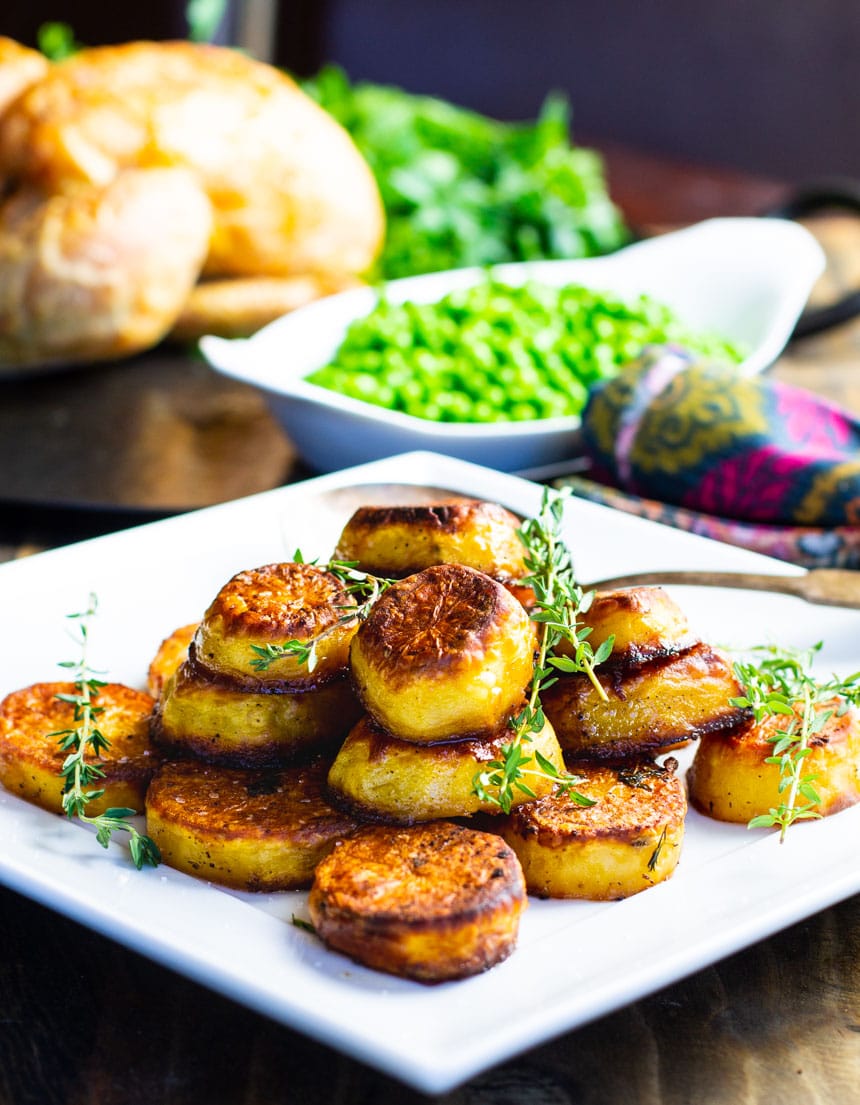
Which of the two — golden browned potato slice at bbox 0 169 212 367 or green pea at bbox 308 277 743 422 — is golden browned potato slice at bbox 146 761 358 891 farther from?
golden browned potato slice at bbox 0 169 212 367

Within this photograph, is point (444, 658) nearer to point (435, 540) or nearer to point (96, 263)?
point (435, 540)

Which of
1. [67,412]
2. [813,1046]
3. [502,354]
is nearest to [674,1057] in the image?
[813,1046]

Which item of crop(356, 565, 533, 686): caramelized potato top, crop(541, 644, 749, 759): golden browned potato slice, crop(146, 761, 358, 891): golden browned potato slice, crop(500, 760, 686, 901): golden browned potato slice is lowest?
crop(146, 761, 358, 891): golden browned potato slice

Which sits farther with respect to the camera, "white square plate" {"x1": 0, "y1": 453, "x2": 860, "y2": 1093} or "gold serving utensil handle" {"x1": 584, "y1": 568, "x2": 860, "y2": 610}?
"gold serving utensil handle" {"x1": 584, "y1": 568, "x2": 860, "y2": 610}

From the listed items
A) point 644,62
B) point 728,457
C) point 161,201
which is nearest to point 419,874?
point 728,457

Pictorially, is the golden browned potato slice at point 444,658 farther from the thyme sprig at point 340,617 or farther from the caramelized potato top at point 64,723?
the caramelized potato top at point 64,723

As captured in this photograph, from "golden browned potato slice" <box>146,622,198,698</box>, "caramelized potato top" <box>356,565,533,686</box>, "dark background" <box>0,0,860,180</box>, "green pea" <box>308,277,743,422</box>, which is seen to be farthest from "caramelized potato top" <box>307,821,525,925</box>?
"dark background" <box>0,0,860,180</box>
